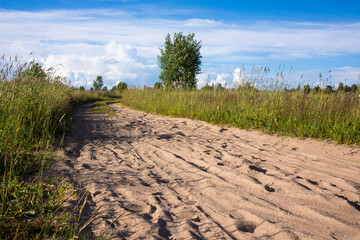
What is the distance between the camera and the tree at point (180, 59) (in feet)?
72.1

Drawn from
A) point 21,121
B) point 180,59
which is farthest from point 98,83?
point 21,121

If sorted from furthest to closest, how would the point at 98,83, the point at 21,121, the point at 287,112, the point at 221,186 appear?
the point at 98,83, the point at 287,112, the point at 21,121, the point at 221,186

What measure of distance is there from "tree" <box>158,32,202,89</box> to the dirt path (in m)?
17.4

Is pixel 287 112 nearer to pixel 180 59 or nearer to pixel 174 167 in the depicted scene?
pixel 174 167

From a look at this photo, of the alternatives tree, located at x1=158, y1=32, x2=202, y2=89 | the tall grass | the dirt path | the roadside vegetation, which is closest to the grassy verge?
the roadside vegetation

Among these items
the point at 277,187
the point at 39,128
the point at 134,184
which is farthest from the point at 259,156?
the point at 39,128

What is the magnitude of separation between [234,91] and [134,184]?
6.25m

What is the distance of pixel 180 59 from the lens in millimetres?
21734

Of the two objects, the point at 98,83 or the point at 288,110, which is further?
the point at 98,83

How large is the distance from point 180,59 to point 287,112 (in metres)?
16.8

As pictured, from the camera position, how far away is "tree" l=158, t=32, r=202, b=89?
22.0 metres

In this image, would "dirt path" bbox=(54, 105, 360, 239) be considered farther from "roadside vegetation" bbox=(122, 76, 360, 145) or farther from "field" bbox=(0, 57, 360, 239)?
"roadside vegetation" bbox=(122, 76, 360, 145)

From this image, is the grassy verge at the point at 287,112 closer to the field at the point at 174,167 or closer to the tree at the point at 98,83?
the field at the point at 174,167

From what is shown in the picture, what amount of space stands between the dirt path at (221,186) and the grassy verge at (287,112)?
0.37 m
